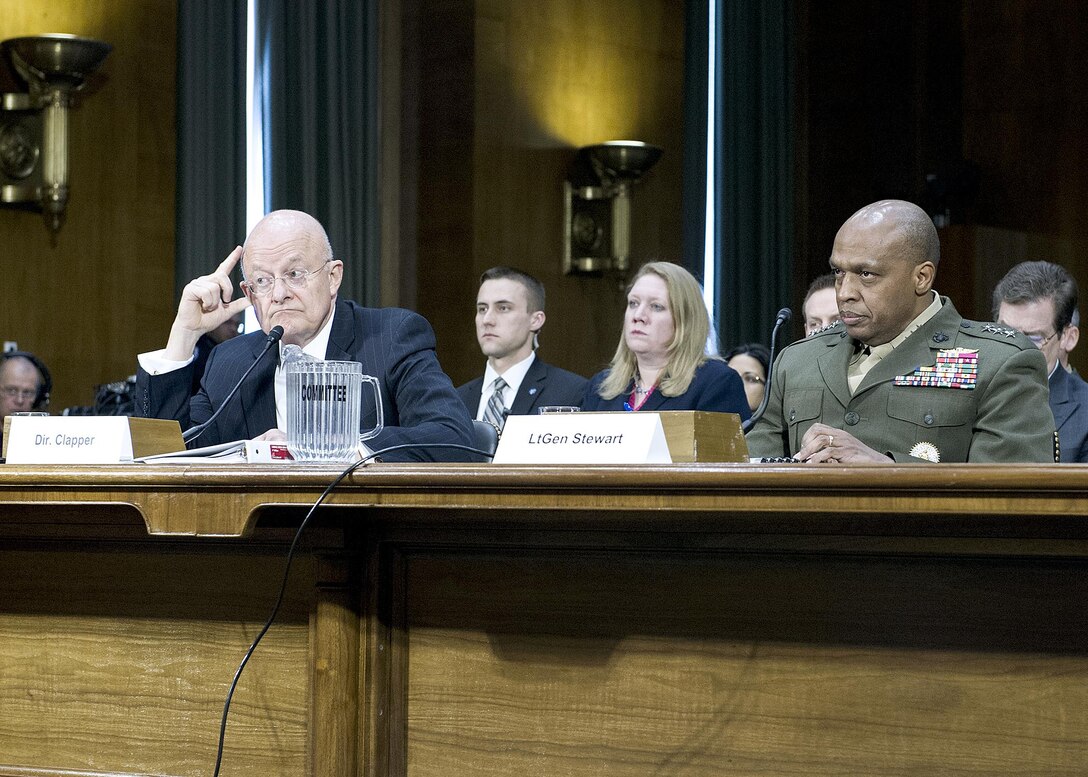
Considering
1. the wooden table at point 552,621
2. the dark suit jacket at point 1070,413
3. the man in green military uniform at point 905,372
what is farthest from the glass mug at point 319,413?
the dark suit jacket at point 1070,413

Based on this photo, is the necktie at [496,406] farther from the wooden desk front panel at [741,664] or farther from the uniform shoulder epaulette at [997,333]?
the wooden desk front panel at [741,664]

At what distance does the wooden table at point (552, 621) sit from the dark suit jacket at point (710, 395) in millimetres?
1731

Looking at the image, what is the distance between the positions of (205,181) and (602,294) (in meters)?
2.06

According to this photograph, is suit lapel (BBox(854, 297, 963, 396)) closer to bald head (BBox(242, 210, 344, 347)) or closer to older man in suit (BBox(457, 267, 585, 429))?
bald head (BBox(242, 210, 344, 347))

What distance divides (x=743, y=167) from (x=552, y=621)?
5.64 meters

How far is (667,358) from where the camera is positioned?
3572mm

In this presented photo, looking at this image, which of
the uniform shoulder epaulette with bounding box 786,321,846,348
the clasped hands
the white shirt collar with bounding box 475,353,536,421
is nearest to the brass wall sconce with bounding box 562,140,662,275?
the white shirt collar with bounding box 475,353,536,421

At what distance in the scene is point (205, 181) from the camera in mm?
5613

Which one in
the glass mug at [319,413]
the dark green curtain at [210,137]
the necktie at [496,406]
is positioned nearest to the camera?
the glass mug at [319,413]

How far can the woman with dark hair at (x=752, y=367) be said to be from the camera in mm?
4781

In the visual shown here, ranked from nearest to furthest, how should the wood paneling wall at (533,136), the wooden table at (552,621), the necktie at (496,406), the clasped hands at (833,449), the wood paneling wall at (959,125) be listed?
1. the wooden table at (552,621)
2. the clasped hands at (833,449)
3. the necktie at (496,406)
4. the wood paneling wall at (533,136)
5. the wood paneling wall at (959,125)

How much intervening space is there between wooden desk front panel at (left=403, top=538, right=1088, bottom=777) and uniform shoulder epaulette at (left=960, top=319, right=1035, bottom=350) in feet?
2.82

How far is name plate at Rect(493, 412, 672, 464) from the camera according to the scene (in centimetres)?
160

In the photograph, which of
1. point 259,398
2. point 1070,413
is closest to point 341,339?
point 259,398
